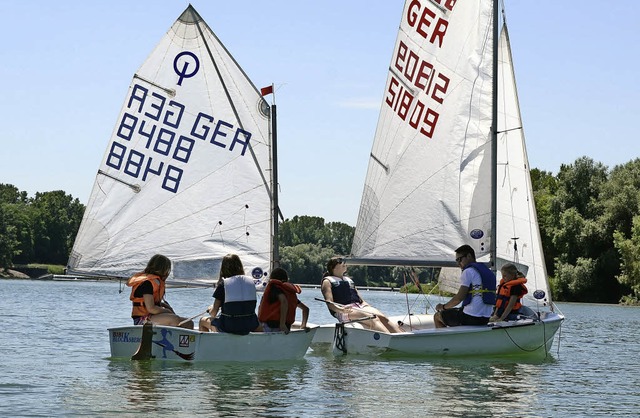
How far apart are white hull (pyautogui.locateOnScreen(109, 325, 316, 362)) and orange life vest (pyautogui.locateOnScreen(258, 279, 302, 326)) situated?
31cm

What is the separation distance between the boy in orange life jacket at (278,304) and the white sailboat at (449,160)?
3051 mm

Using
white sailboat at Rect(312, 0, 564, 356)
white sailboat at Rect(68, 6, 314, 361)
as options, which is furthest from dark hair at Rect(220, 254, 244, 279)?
white sailboat at Rect(312, 0, 564, 356)

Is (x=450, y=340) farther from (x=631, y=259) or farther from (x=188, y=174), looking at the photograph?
(x=631, y=259)

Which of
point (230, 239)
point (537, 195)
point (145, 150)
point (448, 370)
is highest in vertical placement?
point (537, 195)

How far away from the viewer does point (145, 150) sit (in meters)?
21.8

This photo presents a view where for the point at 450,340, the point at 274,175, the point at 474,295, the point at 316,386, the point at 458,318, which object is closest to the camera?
the point at 316,386

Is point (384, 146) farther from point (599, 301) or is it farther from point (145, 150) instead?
point (599, 301)

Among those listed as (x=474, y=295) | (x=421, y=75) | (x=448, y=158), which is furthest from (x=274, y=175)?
(x=474, y=295)

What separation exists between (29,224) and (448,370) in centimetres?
13506

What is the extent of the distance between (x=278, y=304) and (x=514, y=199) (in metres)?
6.41

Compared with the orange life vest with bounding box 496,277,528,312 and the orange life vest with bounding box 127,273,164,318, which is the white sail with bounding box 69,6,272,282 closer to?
the orange life vest with bounding box 127,273,164,318

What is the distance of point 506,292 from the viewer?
68.1ft

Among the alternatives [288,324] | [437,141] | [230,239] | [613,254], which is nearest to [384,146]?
[437,141]

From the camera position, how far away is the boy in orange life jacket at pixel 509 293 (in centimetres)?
2056
